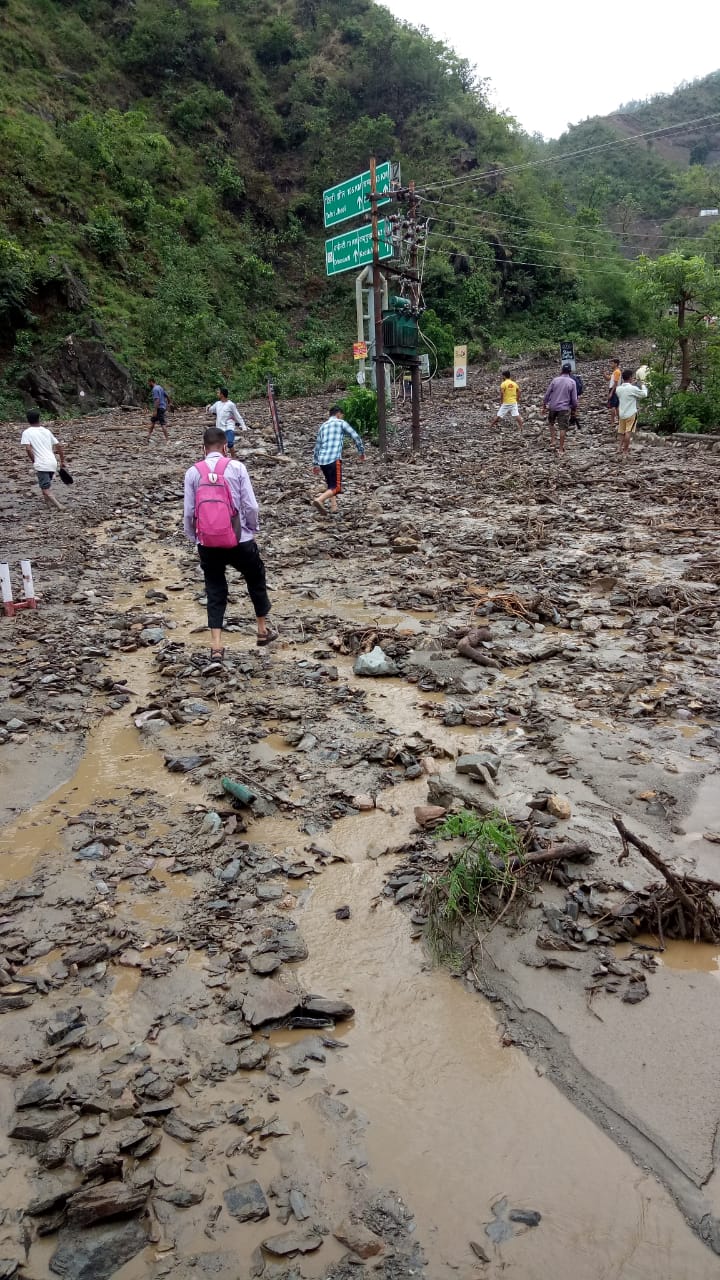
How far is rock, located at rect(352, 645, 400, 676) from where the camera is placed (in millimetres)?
5891

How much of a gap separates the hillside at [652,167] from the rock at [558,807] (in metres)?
58.0

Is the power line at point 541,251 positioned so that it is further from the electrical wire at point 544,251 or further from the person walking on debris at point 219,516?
the person walking on debris at point 219,516

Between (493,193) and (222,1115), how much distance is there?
4937 cm

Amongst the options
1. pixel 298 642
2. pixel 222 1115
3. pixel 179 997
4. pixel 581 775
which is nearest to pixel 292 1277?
pixel 222 1115

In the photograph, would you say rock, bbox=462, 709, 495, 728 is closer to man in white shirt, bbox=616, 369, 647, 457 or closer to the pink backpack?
the pink backpack

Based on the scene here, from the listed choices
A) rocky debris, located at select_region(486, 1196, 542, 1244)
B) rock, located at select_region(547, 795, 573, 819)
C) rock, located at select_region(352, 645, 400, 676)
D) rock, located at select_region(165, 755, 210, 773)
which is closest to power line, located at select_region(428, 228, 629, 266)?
rock, located at select_region(352, 645, 400, 676)

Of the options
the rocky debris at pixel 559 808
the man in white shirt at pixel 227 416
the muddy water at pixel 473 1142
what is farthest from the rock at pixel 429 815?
the man in white shirt at pixel 227 416

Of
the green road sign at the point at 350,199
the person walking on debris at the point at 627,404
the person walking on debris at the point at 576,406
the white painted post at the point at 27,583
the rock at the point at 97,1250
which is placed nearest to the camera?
the rock at the point at 97,1250

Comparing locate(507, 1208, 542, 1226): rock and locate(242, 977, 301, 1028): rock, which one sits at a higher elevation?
locate(242, 977, 301, 1028): rock

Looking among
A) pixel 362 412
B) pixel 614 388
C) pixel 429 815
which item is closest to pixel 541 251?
pixel 362 412

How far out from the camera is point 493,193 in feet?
141

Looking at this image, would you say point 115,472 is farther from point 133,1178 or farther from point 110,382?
point 133,1178

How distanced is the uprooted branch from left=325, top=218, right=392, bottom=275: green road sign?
53.0 ft

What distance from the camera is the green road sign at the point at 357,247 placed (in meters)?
16.5
